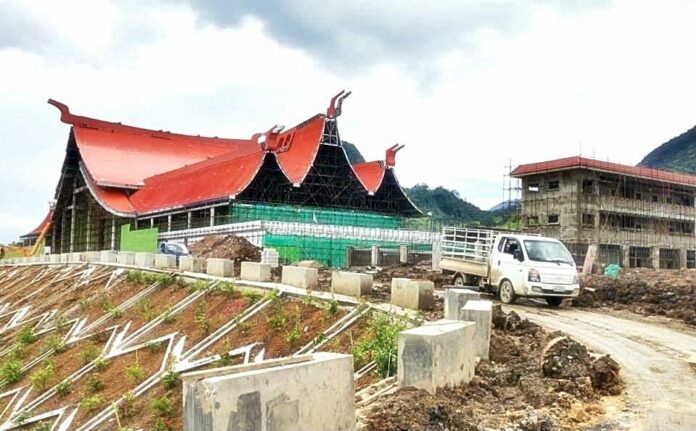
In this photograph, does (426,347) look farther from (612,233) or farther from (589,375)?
(612,233)

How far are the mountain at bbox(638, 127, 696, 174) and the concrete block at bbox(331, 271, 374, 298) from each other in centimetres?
8474

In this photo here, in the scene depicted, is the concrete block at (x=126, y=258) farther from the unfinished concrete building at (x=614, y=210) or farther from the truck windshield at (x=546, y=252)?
the unfinished concrete building at (x=614, y=210)

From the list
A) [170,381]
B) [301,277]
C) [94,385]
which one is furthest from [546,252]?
[94,385]

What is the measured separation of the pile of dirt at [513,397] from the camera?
614 centimetres

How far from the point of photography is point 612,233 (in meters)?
48.1

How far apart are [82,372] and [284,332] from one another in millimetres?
5017

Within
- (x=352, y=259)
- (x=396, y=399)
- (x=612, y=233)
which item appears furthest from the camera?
(x=612, y=233)

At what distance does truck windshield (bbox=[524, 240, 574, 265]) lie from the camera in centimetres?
1634

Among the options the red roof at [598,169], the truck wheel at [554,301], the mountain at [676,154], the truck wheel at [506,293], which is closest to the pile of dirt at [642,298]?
the truck wheel at [554,301]

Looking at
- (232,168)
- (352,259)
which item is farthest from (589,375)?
(232,168)

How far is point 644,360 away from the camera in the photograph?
998cm

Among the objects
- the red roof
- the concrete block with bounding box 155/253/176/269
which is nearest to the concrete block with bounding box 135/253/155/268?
the concrete block with bounding box 155/253/176/269

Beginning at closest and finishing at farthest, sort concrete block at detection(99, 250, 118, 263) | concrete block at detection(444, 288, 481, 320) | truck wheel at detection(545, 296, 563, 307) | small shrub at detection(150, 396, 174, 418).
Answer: concrete block at detection(444, 288, 481, 320), small shrub at detection(150, 396, 174, 418), truck wheel at detection(545, 296, 563, 307), concrete block at detection(99, 250, 118, 263)

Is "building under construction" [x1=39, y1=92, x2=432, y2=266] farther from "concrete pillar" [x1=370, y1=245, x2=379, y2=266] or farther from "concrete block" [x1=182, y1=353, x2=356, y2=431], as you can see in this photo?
"concrete block" [x1=182, y1=353, x2=356, y2=431]
